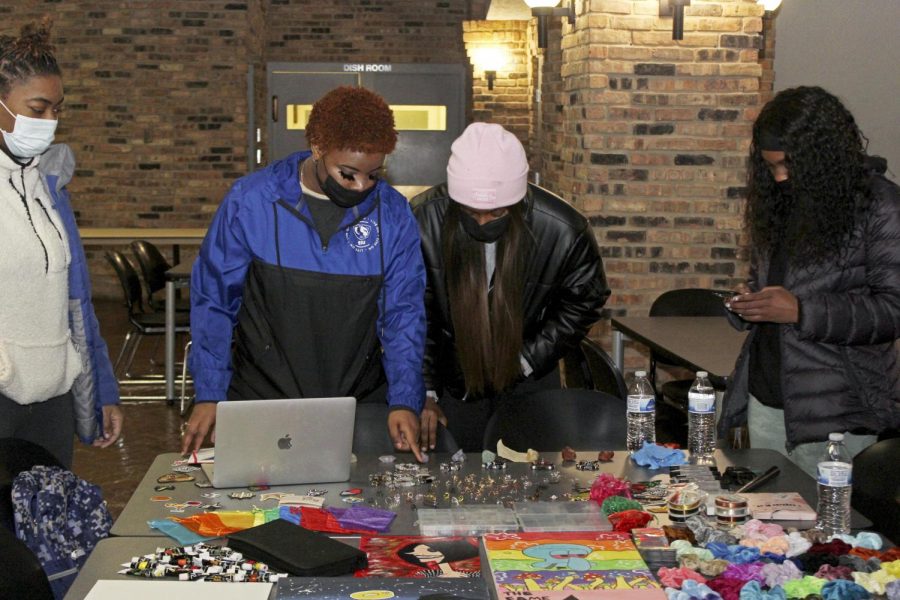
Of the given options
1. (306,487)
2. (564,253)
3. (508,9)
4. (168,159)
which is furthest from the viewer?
(168,159)

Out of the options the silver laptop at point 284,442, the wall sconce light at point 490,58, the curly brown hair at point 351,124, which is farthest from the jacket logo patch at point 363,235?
the wall sconce light at point 490,58

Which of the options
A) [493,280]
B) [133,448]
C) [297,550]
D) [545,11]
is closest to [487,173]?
[493,280]

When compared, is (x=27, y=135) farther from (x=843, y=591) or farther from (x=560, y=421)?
(x=843, y=591)

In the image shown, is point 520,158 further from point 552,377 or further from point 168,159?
point 168,159

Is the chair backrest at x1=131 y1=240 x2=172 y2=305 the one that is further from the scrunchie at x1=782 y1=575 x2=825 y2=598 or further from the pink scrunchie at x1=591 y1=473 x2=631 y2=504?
the scrunchie at x1=782 y1=575 x2=825 y2=598

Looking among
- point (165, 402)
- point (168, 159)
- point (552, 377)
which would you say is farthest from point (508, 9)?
point (552, 377)

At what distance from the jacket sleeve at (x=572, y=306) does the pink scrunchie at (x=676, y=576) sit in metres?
1.67

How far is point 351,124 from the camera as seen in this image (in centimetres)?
307

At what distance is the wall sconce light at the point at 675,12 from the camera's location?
530cm

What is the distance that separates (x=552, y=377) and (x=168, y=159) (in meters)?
8.21

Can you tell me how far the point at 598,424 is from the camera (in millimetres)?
3588

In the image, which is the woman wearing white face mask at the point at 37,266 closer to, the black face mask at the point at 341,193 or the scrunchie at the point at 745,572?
the black face mask at the point at 341,193

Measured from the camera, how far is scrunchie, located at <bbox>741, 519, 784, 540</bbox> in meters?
2.38

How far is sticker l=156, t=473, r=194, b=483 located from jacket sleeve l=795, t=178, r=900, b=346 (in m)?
1.67
